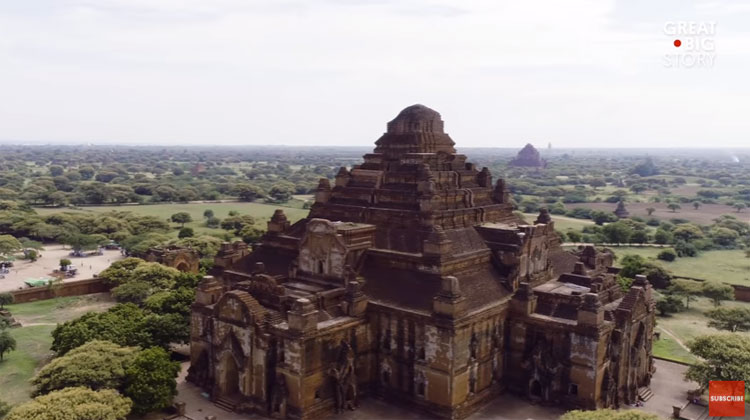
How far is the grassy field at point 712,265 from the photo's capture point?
72.5 m

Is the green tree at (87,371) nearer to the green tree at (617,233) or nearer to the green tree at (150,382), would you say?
the green tree at (150,382)

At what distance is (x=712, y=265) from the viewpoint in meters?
80.1

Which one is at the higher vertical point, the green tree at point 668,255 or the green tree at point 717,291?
the green tree at point 717,291

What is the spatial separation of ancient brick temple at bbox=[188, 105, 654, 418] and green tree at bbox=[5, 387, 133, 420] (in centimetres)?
564

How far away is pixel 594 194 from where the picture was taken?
19938 centimetres

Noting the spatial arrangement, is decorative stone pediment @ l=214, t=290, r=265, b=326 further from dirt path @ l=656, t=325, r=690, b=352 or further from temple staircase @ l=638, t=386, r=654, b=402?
dirt path @ l=656, t=325, r=690, b=352

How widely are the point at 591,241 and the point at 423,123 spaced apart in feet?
217

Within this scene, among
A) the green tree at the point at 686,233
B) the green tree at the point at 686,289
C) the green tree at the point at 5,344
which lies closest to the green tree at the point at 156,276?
the green tree at the point at 5,344

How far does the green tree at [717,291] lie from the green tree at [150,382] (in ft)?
168

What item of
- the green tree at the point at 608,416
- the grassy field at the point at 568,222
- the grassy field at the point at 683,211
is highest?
the green tree at the point at 608,416

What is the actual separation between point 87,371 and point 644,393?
3164 cm

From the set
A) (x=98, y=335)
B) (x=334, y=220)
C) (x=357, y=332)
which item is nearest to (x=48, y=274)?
(x=98, y=335)

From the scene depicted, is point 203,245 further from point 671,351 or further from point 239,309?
point 671,351

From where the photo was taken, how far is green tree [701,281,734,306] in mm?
56031
